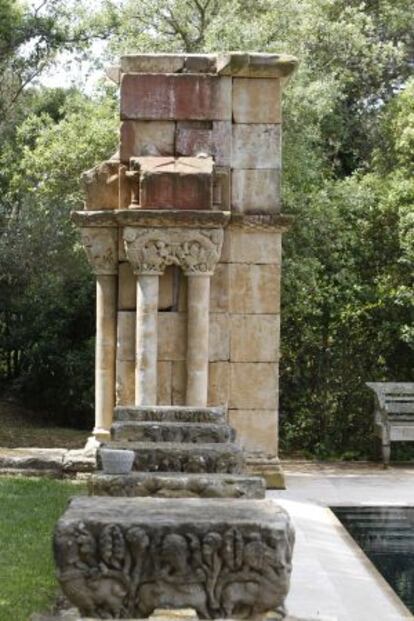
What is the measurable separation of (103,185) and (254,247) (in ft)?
5.58

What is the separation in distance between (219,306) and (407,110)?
1146 centimetres

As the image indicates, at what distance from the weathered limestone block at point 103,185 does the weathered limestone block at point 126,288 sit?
660 millimetres

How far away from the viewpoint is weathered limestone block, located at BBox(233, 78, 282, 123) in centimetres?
1253

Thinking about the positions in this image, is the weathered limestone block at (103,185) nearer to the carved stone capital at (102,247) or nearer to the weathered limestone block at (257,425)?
the carved stone capital at (102,247)

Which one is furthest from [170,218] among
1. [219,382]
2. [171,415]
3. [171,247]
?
[171,415]

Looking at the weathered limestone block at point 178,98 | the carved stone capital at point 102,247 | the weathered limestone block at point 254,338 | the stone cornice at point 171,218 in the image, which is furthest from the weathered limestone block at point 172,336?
the weathered limestone block at point 178,98

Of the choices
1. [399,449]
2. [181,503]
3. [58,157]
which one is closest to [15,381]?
[58,157]

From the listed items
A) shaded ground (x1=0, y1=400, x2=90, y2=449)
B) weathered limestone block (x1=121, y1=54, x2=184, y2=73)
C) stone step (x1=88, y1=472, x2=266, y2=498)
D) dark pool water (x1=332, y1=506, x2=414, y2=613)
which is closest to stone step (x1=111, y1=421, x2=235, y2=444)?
stone step (x1=88, y1=472, x2=266, y2=498)

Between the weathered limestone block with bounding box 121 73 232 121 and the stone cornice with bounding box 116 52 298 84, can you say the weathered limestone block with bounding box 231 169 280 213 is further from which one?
the stone cornice with bounding box 116 52 298 84

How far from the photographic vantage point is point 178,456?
702cm

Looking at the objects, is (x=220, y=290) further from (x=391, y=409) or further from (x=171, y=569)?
(x=171, y=569)

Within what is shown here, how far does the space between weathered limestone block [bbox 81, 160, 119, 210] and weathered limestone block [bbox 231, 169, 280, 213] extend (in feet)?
4.06

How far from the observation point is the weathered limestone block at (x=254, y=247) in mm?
12453

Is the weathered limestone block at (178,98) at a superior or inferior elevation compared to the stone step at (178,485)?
superior
